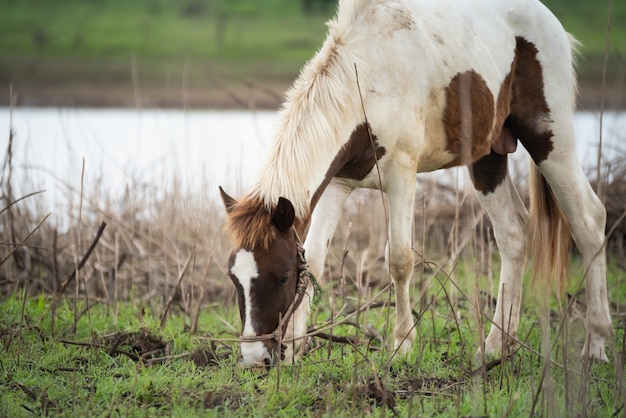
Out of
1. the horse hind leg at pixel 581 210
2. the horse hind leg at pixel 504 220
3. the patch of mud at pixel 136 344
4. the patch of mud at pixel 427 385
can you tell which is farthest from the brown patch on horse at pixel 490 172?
the patch of mud at pixel 136 344

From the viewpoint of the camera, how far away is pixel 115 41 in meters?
31.3

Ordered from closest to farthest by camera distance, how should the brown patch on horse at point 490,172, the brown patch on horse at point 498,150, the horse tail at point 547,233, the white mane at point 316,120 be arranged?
the white mane at point 316,120 < the brown patch on horse at point 498,150 < the horse tail at point 547,233 < the brown patch on horse at point 490,172

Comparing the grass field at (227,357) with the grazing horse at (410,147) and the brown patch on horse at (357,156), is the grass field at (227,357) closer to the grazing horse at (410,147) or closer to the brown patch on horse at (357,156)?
the grazing horse at (410,147)

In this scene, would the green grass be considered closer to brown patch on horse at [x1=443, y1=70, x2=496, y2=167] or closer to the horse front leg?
the horse front leg

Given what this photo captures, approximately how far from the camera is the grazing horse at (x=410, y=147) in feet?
12.6

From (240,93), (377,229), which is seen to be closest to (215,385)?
(377,229)

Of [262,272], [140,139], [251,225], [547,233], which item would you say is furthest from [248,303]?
[140,139]

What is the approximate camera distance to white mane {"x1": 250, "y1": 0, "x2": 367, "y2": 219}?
12.9 ft

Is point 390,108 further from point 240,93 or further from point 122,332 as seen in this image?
point 240,93

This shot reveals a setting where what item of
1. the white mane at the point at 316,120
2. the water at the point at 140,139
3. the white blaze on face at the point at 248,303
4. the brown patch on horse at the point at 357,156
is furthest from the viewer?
the water at the point at 140,139

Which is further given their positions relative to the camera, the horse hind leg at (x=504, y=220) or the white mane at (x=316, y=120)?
the horse hind leg at (x=504, y=220)

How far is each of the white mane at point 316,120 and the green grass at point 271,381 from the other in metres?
0.79

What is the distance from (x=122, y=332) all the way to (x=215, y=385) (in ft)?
3.18

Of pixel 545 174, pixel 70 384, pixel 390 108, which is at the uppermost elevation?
pixel 390 108
